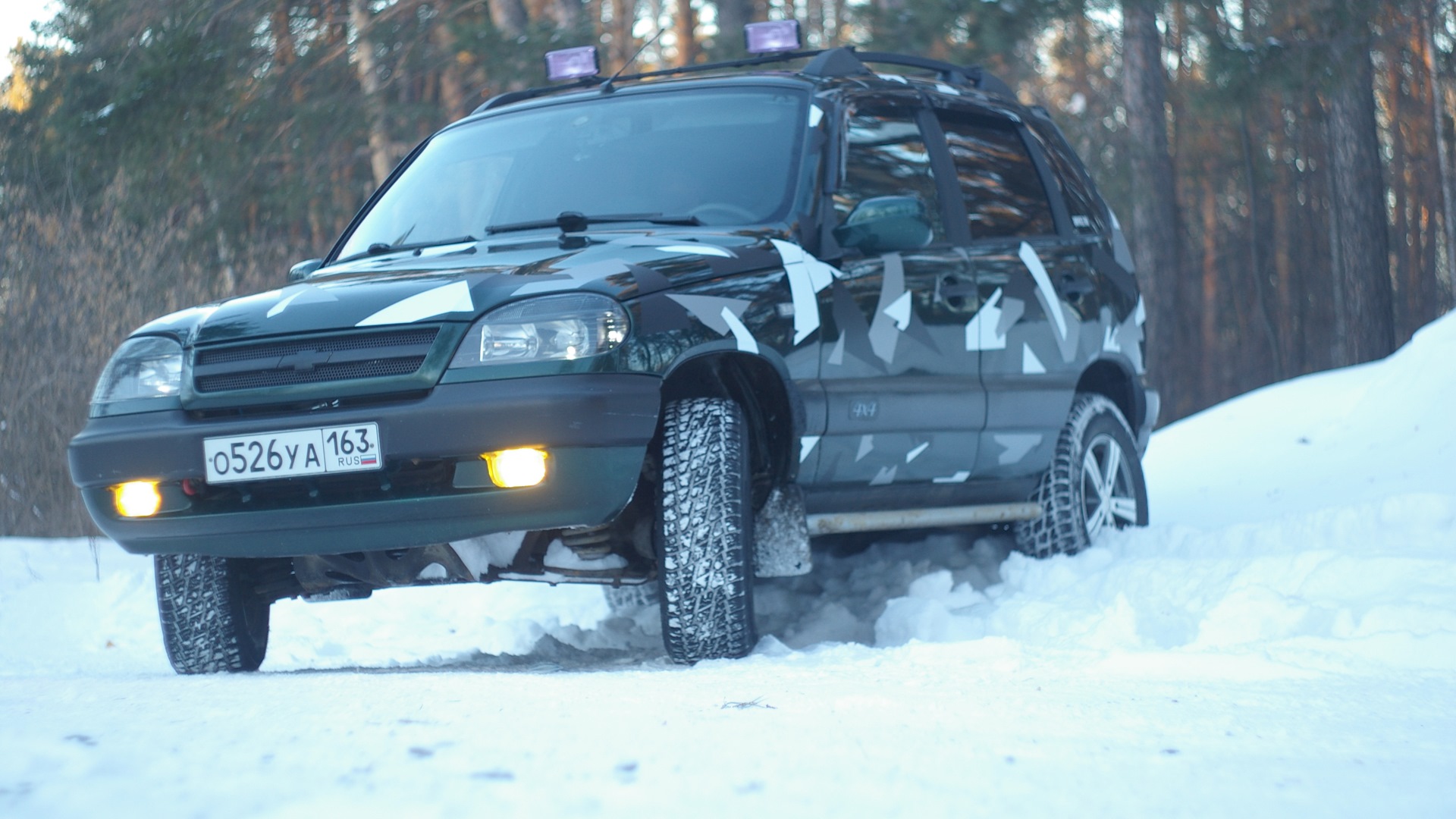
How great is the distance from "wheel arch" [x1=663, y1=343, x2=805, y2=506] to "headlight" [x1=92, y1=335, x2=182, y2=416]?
50.8 inches

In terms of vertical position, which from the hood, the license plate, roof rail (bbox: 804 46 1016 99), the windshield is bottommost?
the license plate

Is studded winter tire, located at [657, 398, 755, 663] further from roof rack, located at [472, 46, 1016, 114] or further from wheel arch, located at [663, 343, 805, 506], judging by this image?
roof rack, located at [472, 46, 1016, 114]

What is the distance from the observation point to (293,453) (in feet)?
12.8

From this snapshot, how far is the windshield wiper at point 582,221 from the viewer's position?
15.2 feet

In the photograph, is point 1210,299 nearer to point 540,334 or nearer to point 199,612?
point 199,612

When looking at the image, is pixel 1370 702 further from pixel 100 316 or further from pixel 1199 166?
pixel 1199 166

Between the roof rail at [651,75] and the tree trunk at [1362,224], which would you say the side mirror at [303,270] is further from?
the tree trunk at [1362,224]

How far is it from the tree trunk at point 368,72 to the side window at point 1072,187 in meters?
8.23

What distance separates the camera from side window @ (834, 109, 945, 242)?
5.09m

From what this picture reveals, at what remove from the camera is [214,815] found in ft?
7.35

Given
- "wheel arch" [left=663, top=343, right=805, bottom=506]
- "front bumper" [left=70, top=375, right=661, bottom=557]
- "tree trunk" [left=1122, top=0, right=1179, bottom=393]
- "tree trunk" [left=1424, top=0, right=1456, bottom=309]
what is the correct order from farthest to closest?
"tree trunk" [left=1424, top=0, right=1456, bottom=309] → "tree trunk" [left=1122, top=0, right=1179, bottom=393] → "wheel arch" [left=663, top=343, right=805, bottom=506] → "front bumper" [left=70, top=375, right=661, bottom=557]

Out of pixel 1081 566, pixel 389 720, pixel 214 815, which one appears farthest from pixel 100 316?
pixel 214 815

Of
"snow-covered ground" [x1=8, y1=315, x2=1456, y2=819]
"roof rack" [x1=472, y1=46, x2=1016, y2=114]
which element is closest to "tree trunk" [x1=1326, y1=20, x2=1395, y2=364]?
"snow-covered ground" [x1=8, y1=315, x2=1456, y2=819]

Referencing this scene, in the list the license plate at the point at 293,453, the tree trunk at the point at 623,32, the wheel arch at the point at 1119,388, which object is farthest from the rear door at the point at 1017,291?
the tree trunk at the point at 623,32
